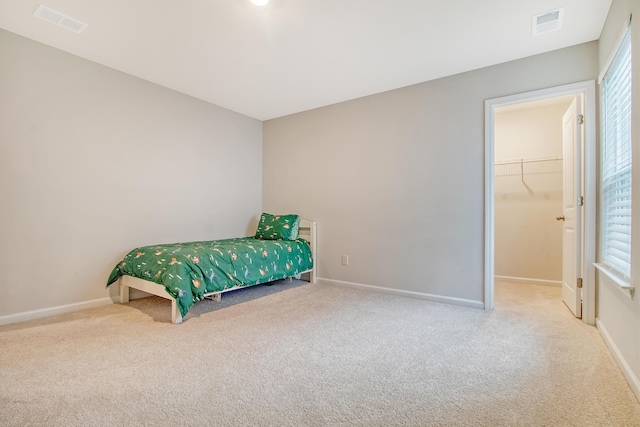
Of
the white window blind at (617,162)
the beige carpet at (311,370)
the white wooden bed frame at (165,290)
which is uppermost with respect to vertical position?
the white window blind at (617,162)

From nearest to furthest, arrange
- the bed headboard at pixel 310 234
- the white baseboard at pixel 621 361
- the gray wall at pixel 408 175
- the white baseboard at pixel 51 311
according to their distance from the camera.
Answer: the white baseboard at pixel 621 361 → the white baseboard at pixel 51 311 → the gray wall at pixel 408 175 → the bed headboard at pixel 310 234

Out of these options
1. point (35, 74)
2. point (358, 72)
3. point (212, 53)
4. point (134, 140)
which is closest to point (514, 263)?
point (358, 72)

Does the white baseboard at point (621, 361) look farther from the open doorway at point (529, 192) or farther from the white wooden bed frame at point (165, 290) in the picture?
the white wooden bed frame at point (165, 290)

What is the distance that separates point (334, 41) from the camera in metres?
2.57

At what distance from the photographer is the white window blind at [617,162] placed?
1.86 meters

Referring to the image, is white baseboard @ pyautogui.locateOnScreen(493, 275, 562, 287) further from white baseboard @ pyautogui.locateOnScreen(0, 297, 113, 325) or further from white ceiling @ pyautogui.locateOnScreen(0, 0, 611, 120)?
white baseboard @ pyautogui.locateOnScreen(0, 297, 113, 325)

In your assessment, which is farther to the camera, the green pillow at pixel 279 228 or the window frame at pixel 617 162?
the green pillow at pixel 279 228

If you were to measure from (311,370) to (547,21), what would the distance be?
9.56 ft

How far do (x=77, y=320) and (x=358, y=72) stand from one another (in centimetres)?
338

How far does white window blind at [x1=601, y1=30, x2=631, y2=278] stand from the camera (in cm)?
186

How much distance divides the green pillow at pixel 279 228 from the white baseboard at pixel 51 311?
179cm

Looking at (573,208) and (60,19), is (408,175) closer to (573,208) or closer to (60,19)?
(573,208)

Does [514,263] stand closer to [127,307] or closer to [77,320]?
[127,307]

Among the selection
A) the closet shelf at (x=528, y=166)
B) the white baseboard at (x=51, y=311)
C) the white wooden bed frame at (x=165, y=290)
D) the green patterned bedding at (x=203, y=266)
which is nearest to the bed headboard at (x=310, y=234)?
the white wooden bed frame at (x=165, y=290)
